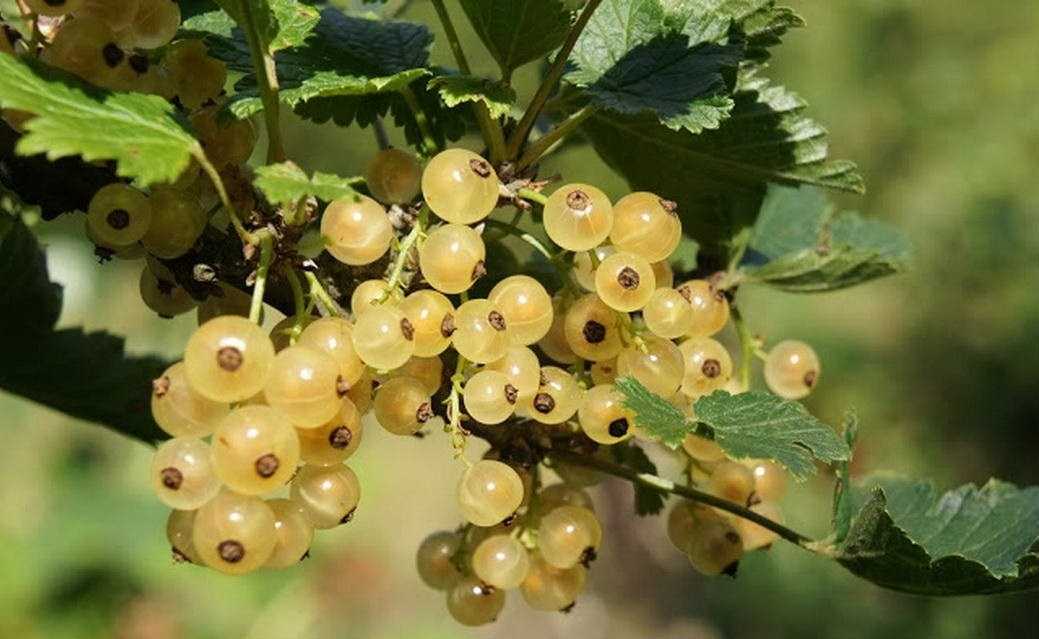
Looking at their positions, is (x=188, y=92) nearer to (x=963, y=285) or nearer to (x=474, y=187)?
(x=474, y=187)

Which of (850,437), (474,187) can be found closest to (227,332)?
(474,187)

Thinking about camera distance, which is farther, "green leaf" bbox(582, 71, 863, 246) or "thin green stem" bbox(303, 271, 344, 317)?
"green leaf" bbox(582, 71, 863, 246)

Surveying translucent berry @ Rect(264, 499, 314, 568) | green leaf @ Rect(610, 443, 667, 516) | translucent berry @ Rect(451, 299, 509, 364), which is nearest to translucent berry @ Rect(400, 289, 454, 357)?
translucent berry @ Rect(451, 299, 509, 364)

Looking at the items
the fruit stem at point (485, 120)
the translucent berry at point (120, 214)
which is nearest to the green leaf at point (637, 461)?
the fruit stem at point (485, 120)

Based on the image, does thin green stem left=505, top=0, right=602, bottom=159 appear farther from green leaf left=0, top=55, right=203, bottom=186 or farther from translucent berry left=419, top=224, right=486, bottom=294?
green leaf left=0, top=55, right=203, bottom=186

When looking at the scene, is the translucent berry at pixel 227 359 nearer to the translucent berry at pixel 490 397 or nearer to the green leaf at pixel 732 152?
the translucent berry at pixel 490 397

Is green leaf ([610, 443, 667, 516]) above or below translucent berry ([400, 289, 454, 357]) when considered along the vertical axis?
below
